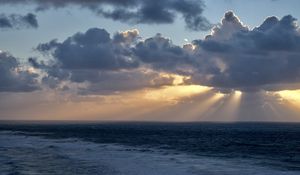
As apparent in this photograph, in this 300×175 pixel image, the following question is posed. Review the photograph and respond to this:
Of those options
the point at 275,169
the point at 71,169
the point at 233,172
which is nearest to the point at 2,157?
the point at 71,169

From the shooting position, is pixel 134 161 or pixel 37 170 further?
pixel 134 161

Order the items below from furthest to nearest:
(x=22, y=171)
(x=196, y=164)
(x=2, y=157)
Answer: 1. (x=2, y=157)
2. (x=196, y=164)
3. (x=22, y=171)

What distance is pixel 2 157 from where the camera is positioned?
184ft

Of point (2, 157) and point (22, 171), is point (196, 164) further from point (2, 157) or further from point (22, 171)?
point (2, 157)

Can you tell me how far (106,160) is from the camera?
178ft

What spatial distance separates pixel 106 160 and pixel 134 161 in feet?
11.2

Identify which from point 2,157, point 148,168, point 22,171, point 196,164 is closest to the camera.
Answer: point 22,171

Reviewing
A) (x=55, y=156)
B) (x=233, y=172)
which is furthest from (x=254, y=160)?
(x=55, y=156)

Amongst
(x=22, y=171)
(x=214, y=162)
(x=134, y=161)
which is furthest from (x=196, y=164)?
(x=22, y=171)

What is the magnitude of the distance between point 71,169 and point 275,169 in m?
20.9

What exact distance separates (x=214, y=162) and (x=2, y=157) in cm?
2535

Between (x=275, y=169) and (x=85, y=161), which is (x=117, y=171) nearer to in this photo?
(x=85, y=161)

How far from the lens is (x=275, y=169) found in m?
48.5

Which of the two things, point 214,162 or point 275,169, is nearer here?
point 275,169
